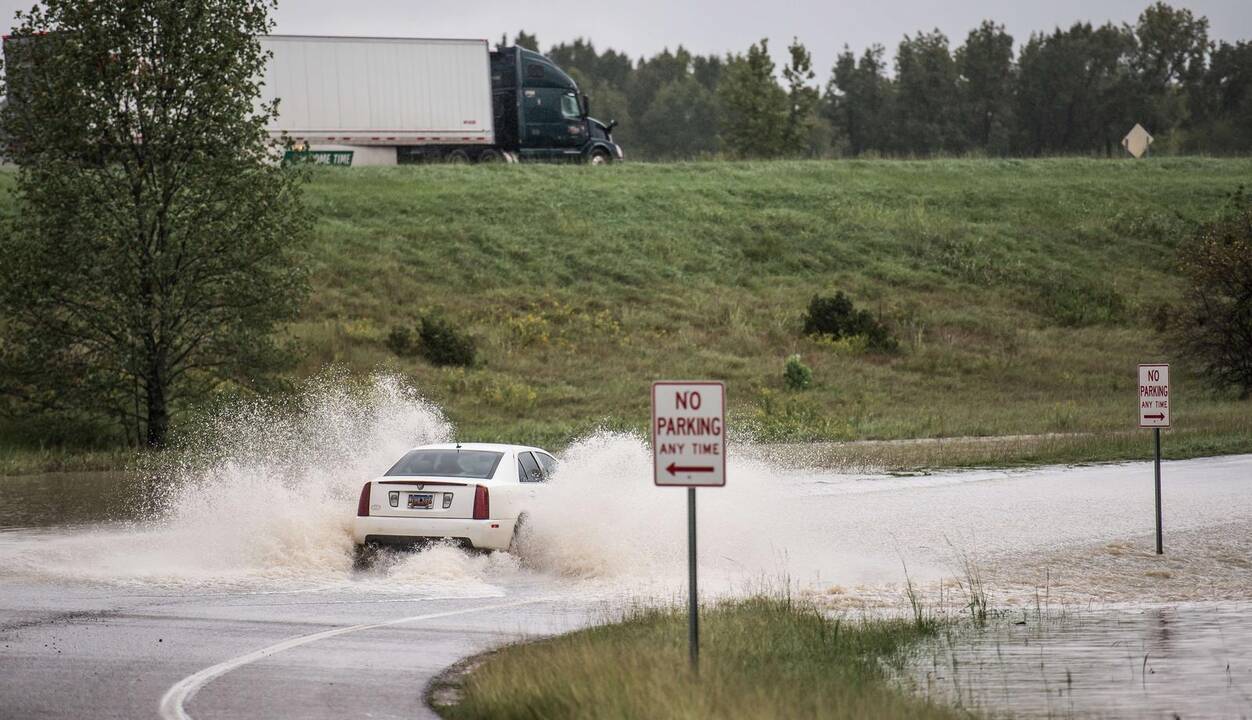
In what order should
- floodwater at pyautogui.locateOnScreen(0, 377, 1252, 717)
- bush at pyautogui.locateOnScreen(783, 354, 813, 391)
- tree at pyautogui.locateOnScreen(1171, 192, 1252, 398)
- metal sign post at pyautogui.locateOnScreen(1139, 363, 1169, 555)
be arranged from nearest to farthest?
floodwater at pyautogui.locateOnScreen(0, 377, 1252, 717) → metal sign post at pyautogui.locateOnScreen(1139, 363, 1169, 555) → bush at pyautogui.locateOnScreen(783, 354, 813, 391) → tree at pyautogui.locateOnScreen(1171, 192, 1252, 398)

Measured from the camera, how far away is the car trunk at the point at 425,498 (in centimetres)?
1598

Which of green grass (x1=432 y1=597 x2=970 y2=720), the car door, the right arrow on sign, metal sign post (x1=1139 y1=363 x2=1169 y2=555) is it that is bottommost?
green grass (x1=432 y1=597 x2=970 y2=720)

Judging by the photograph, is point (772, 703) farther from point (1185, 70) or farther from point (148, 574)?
point (1185, 70)

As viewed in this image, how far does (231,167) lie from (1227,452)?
20321 mm

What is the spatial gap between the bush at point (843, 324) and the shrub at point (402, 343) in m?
12.4

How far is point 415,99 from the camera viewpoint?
5753cm

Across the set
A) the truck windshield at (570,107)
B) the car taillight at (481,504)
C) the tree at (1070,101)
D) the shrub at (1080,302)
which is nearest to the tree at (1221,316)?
the shrub at (1080,302)

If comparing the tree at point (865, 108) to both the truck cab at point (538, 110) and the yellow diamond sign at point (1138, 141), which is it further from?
the truck cab at point (538, 110)

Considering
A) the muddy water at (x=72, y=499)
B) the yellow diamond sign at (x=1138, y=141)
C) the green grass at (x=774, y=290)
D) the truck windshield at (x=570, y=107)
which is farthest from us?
the yellow diamond sign at (x=1138, y=141)

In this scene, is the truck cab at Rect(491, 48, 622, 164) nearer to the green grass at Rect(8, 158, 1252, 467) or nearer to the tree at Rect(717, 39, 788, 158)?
the green grass at Rect(8, 158, 1252, 467)

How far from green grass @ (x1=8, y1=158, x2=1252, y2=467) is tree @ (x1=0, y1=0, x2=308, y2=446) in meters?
3.22

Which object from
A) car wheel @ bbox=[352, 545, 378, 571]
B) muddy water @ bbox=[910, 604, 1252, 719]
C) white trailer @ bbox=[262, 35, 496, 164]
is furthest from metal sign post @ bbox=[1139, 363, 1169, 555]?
white trailer @ bbox=[262, 35, 496, 164]

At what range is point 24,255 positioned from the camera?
98.1 feet

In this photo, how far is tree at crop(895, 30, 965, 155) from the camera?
12469cm
